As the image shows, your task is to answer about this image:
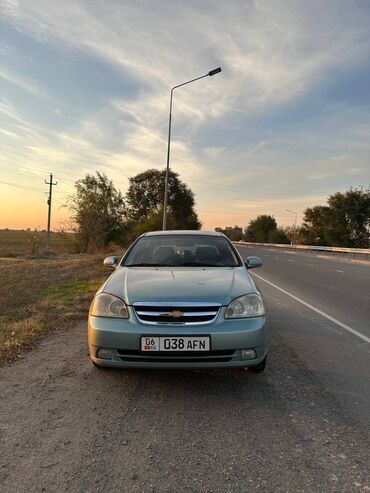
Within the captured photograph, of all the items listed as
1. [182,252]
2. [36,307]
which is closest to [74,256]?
[36,307]

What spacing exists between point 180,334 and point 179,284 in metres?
0.62

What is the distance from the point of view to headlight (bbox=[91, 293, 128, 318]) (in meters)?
3.84

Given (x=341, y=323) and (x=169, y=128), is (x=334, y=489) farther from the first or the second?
(x=169, y=128)

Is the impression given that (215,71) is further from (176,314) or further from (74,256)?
(176,314)

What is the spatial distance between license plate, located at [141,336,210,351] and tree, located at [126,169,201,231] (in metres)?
58.0

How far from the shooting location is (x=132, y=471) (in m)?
2.57

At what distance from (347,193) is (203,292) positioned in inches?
2532

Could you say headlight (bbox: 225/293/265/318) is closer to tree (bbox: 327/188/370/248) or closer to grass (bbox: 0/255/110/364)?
grass (bbox: 0/255/110/364)

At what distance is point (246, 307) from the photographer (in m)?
3.92

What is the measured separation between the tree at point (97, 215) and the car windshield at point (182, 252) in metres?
29.9

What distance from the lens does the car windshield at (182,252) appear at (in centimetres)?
519

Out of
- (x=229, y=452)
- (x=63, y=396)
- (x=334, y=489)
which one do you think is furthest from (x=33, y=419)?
(x=334, y=489)

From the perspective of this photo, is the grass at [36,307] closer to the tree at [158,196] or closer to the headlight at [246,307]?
the headlight at [246,307]

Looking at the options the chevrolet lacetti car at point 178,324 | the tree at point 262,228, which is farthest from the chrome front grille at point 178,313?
the tree at point 262,228
